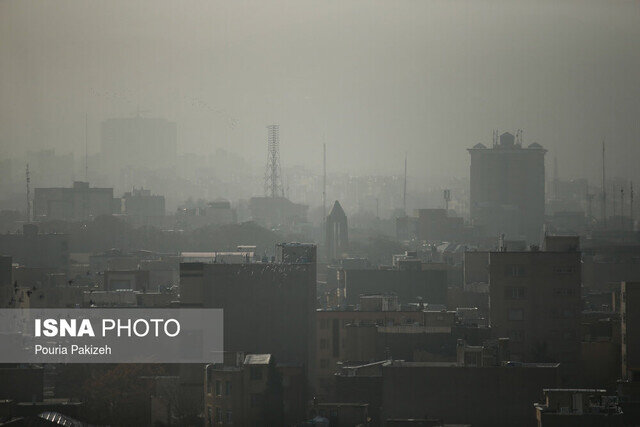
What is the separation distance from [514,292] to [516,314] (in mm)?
356

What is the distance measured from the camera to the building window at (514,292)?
28609mm

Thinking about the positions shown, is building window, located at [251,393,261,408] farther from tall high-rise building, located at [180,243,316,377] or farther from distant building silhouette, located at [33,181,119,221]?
distant building silhouette, located at [33,181,119,221]

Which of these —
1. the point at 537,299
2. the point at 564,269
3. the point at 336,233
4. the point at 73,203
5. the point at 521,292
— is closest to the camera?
the point at 537,299

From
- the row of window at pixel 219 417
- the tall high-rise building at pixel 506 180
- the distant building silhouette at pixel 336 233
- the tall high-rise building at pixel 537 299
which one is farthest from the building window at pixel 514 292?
the tall high-rise building at pixel 506 180

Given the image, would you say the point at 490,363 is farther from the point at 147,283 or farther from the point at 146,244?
the point at 146,244

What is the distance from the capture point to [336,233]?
6975 cm

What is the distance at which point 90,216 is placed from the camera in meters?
86.3

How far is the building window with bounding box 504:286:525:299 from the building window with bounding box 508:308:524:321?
0.19 meters

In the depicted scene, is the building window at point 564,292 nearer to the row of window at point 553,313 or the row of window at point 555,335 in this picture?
the row of window at point 553,313

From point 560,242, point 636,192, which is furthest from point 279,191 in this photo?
point 560,242

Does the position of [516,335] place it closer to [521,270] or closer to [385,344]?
[521,270]

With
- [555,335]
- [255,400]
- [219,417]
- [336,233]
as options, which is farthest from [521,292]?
[336,233]

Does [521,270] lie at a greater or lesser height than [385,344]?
greater

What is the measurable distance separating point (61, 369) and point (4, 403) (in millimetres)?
4079
